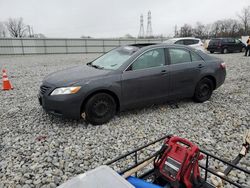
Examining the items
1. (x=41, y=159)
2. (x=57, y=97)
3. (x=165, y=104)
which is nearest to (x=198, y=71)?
(x=165, y=104)

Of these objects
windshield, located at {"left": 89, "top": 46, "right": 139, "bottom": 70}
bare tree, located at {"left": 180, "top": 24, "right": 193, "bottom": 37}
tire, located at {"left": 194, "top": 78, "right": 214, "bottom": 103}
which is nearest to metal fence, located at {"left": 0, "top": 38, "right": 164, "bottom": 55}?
windshield, located at {"left": 89, "top": 46, "right": 139, "bottom": 70}

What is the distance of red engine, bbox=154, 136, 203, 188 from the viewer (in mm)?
1687

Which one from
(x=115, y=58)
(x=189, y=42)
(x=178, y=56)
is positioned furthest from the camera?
(x=189, y=42)

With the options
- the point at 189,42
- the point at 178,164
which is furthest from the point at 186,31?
the point at 178,164

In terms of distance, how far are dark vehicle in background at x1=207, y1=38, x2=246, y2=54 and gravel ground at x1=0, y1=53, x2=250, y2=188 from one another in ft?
54.3

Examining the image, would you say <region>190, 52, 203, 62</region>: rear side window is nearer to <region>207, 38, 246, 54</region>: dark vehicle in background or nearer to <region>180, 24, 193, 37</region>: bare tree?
<region>207, 38, 246, 54</region>: dark vehicle in background

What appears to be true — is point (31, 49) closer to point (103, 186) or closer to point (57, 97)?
point (57, 97)

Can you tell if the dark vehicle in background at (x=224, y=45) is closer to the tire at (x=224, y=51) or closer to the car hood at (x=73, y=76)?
the tire at (x=224, y=51)

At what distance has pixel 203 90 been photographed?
4934mm

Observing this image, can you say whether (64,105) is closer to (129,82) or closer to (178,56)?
(129,82)

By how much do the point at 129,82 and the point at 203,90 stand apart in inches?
83.2

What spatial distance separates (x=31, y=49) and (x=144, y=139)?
866 inches

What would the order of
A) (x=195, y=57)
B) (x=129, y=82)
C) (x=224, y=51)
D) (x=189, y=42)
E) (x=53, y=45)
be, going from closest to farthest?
(x=129, y=82) → (x=195, y=57) → (x=189, y=42) → (x=224, y=51) → (x=53, y=45)

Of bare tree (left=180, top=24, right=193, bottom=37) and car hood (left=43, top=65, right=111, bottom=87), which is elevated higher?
bare tree (left=180, top=24, right=193, bottom=37)
